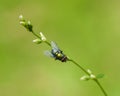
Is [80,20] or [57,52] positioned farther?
[80,20]

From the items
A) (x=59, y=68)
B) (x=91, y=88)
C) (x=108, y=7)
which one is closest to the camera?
(x=91, y=88)

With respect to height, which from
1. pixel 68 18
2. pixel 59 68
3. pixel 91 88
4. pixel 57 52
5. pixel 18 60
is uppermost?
pixel 68 18

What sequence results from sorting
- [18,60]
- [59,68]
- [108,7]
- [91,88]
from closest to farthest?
[91,88] → [59,68] → [18,60] → [108,7]

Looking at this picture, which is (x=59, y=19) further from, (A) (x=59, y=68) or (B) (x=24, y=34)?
(A) (x=59, y=68)

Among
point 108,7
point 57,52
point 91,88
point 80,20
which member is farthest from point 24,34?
point 57,52

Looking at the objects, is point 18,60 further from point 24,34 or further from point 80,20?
point 80,20

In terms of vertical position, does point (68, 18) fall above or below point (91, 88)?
above

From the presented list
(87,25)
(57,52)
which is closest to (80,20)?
(87,25)
